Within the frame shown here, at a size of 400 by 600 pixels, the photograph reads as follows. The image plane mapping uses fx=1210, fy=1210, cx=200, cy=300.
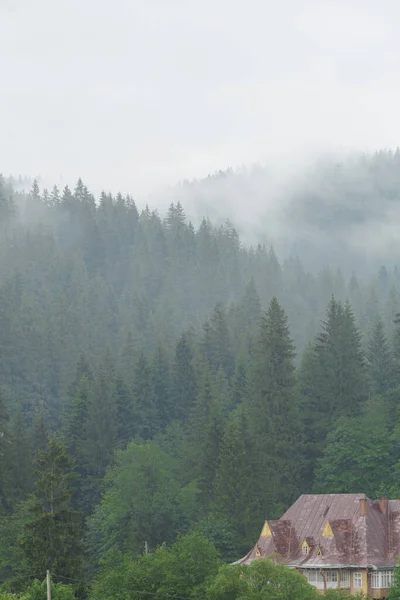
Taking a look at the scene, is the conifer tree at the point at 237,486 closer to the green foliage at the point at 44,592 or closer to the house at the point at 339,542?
the house at the point at 339,542

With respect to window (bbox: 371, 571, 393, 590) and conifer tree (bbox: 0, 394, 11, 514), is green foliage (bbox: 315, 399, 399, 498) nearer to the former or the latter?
window (bbox: 371, 571, 393, 590)

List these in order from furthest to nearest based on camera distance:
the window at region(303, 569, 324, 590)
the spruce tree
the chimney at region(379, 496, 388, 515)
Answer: the chimney at region(379, 496, 388, 515), the window at region(303, 569, 324, 590), the spruce tree

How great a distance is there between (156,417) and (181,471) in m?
19.7

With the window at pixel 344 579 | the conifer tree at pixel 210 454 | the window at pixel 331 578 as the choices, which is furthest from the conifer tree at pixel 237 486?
the window at pixel 344 579

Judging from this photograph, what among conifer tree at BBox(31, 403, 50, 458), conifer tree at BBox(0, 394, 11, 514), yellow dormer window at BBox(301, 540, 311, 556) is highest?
conifer tree at BBox(31, 403, 50, 458)

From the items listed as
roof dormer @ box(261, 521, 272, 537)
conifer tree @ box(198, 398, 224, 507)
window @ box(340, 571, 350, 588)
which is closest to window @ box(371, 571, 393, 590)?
window @ box(340, 571, 350, 588)

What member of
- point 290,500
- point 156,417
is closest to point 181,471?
point 290,500

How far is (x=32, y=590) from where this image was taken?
66.1 meters

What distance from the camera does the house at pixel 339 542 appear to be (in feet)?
253

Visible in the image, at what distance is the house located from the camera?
77.1 m

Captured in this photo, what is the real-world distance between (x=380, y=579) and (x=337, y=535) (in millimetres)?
3973

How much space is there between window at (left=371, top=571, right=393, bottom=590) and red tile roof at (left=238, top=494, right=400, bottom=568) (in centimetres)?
58

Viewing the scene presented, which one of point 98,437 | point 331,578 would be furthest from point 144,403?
point 331,578

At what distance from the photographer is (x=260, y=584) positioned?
63.7 metres
